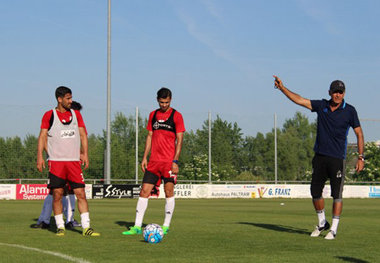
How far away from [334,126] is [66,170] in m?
4.25

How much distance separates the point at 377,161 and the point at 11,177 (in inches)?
1688

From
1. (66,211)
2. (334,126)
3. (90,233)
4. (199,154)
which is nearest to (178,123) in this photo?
(90,233)

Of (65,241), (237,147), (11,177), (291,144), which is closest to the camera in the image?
(65,241)

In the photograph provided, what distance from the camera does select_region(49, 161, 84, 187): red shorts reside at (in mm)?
9344

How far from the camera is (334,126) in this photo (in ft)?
31.4

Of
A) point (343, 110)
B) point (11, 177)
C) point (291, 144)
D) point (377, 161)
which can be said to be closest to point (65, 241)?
point (343, 110)

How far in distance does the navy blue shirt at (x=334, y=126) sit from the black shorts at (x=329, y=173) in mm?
97

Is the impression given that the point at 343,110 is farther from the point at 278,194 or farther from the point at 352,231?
the point at 278,194

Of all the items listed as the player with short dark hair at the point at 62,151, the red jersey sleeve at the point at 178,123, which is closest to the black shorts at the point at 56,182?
the player with short dark hair at the point at 62,151

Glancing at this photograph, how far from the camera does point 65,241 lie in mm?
8461

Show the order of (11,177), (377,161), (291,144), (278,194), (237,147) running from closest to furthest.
Result: 1. (11,177)
2. (278,194)
3. (237,147)
4. (291,144)
5. (377,161)

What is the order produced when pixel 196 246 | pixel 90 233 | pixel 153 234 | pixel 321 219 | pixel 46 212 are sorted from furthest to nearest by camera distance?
1. pixel 46 212
2. pixel 321 219
3. pixel 90 233
4. pixel 153 234
5. pixel 196 246

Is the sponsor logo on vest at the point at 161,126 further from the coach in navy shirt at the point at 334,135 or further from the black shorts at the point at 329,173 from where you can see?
the black shorts at the point at 329,173

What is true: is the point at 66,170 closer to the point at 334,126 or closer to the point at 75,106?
the point at 75,106
